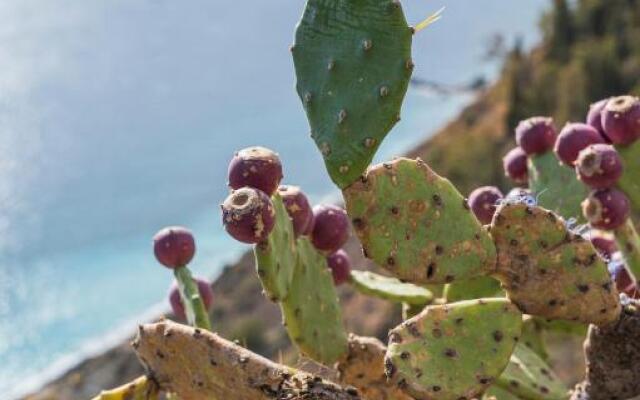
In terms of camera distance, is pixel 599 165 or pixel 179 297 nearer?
pixel 599 165

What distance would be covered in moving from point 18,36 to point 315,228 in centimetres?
964

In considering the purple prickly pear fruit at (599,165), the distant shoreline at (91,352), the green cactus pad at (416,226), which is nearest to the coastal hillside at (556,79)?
the distant shoreline at (91,352)

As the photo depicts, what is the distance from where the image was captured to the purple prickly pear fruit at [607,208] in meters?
1.99

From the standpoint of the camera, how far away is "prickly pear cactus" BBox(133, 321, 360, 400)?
159cm

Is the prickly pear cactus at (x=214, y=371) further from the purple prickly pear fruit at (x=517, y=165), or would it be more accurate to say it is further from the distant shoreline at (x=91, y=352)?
the distant shoreline at (x=91, y=352)

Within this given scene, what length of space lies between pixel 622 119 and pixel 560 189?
21 cm

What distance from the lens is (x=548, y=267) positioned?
1658mm

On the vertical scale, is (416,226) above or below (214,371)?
above

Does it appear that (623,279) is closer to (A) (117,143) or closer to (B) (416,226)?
(B) (416,226)

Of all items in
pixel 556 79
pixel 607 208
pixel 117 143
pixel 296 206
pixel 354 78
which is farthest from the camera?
pixel 556 79

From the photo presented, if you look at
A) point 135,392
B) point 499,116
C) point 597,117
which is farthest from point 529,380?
point 499,116

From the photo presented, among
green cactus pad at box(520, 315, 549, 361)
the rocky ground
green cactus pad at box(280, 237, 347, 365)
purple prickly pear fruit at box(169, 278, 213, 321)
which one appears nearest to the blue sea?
the rocky ground

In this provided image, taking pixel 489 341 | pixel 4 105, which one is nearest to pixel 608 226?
pixel 489 341

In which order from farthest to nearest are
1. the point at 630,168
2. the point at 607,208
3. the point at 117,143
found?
the point at 117,143
the point at 630,168
the point at 607,208
